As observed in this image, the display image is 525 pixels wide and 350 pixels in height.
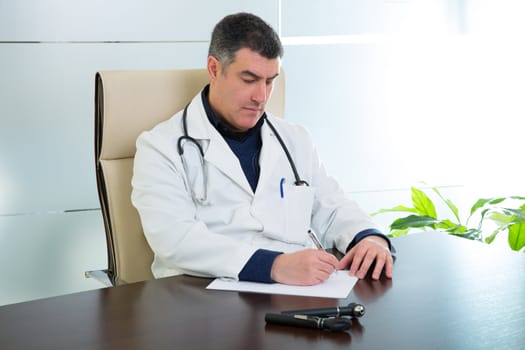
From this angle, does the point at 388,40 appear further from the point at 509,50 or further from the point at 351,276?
the point at 351,276

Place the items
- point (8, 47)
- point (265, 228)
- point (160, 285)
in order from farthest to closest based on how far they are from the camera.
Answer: point (8, 47) → point (265, 228) → point (160, 285)

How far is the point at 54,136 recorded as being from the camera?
3051 millimetres

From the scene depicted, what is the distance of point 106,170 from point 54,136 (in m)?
0.95

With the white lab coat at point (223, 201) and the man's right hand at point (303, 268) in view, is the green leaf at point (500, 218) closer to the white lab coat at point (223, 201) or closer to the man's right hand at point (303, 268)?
the white lab coat at point (223, 201)

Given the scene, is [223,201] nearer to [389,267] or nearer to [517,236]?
[389,267]

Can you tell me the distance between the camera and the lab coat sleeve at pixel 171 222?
6.02 feet

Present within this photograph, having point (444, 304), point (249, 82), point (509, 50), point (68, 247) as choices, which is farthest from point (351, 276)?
point (509, 50)

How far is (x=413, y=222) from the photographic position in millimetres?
3246

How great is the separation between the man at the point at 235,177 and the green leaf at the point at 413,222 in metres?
0.91

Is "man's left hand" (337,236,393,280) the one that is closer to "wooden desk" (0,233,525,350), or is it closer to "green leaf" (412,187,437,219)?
"wooden desk" (0,233,525,350)

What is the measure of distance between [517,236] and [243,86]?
1.52 meters

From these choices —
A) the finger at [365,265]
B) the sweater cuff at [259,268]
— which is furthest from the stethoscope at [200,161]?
the finger at [365,265]

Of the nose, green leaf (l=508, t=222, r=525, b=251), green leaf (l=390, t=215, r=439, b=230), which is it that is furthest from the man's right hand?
green leaf (l=508, t=222, r=525, b=251)

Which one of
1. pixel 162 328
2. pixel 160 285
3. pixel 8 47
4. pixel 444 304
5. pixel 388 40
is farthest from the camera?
pixel 388 40
